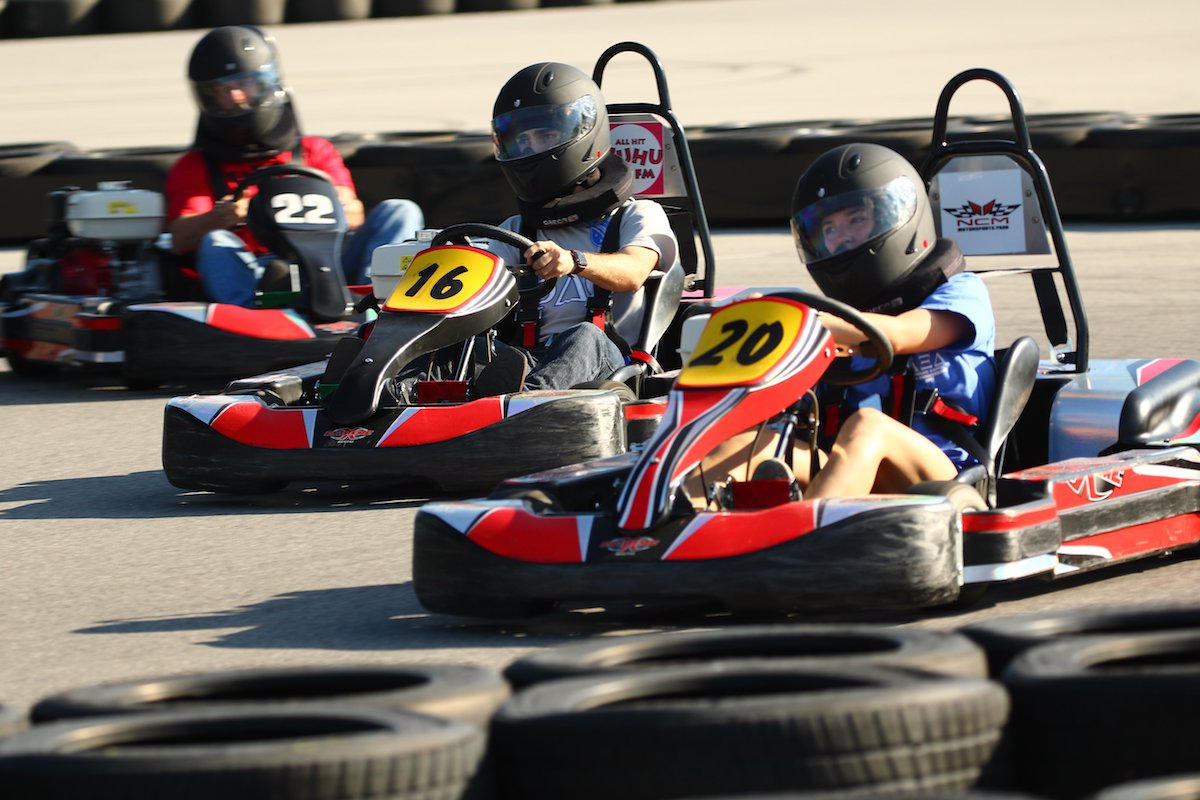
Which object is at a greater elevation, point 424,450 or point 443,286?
point 443,286

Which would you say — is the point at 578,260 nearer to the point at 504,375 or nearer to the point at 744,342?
the point at 504,375

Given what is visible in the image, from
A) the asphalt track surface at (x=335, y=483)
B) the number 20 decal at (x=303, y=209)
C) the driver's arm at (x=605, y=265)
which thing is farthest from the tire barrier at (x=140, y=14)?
the driver's arm at (x=605, y=265)

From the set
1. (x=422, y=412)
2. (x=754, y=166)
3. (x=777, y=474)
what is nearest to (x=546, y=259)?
(x=422, y=412)

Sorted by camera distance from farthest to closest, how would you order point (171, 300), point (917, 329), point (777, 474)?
point (171, 300)
point (917, 329)
point (777, 474)

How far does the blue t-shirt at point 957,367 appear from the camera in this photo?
15.5 ft

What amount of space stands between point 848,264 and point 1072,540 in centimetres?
82

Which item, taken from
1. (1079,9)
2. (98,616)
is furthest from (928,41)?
(98,616)

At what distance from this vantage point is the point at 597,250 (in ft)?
21.0

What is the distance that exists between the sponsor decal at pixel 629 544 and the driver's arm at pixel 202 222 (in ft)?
14.0

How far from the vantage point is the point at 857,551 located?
3.96 metres

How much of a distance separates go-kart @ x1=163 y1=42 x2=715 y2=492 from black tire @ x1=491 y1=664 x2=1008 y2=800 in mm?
2792

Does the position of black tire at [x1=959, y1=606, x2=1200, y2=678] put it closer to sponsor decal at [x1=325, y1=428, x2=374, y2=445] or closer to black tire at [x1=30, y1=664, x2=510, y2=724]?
black tire at [x1=30, y1=664, x2=510, y2=724]

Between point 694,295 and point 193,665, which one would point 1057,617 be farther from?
point 694,295

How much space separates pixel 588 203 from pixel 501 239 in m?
0.64
